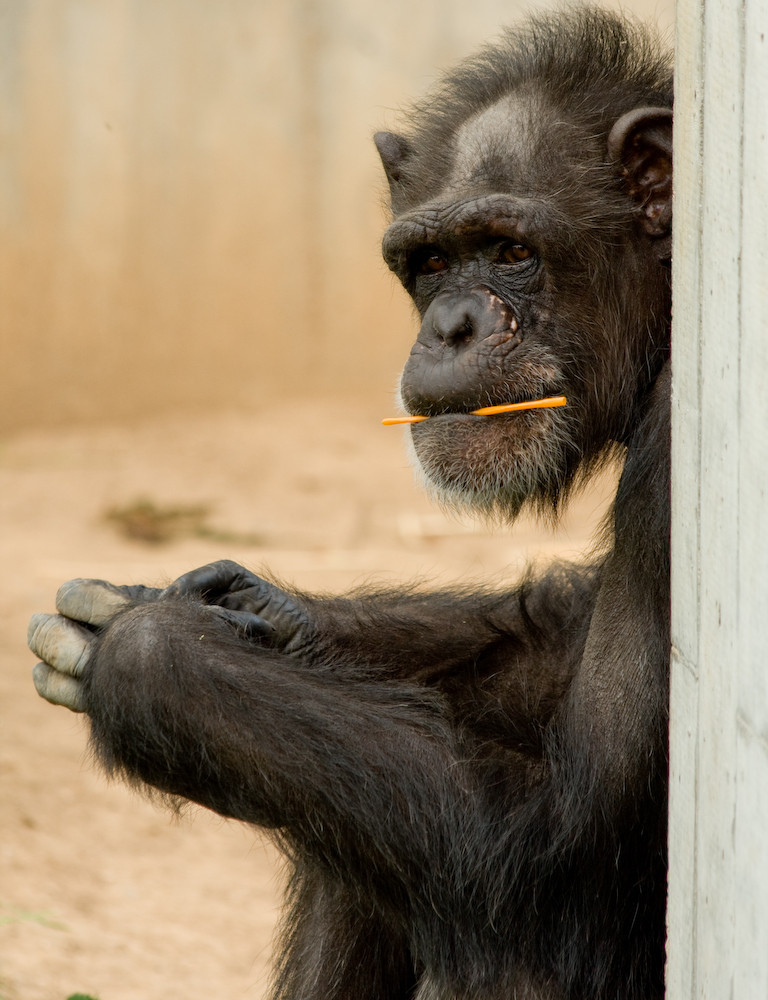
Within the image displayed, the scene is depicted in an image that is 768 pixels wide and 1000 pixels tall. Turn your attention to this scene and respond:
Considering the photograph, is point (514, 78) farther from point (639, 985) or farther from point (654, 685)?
point (639, 985)

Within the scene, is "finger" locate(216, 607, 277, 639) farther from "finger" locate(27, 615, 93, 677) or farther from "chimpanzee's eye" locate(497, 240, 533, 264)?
"chimpanzee's eye" locate(497, 240, 533, 264)

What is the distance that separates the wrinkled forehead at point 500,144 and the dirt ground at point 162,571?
3.81 ft

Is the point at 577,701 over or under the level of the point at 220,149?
under

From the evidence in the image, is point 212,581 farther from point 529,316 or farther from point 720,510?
point 720,510

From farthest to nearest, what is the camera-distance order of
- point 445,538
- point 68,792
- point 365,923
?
1. point 445,538
2. point 68,792
3. point 365,923

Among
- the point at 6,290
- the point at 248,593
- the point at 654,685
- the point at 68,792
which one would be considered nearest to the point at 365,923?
the point at 248,593

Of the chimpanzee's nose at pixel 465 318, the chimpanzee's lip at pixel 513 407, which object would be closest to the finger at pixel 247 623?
the chimpanzee's lip at pixel 513 407

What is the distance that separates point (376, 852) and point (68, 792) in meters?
2.95

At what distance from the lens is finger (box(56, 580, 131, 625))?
276 centimetres

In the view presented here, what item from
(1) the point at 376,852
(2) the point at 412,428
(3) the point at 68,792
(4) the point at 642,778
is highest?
(2) the point at 412,428

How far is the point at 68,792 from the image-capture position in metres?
5.11

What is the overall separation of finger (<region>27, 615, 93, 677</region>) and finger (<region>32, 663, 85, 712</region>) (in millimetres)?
21

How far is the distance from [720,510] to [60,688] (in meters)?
1.60

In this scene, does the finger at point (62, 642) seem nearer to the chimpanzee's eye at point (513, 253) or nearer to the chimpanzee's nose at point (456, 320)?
the chimpanzee's nose at point (456, 320)
